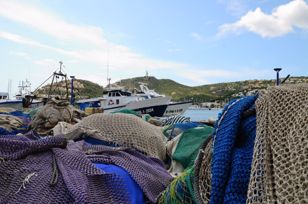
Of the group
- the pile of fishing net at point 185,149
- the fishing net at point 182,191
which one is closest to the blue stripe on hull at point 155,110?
the pile of fishing net at point 185,149

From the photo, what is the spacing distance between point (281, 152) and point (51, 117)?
14.2 feet

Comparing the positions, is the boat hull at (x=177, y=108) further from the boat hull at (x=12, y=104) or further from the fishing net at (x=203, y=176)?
the fishing net at (x=203, y=176)

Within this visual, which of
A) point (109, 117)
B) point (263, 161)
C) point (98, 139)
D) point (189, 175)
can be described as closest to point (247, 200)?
point (263, 161)

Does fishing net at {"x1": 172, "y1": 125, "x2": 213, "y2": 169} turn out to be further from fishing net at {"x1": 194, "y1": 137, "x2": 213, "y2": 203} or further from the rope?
the rope

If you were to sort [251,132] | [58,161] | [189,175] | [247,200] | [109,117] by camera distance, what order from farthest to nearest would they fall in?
1. [109,117]
2. [58,161]
3. [189,175]
4. [251,132]
5. [247,200]

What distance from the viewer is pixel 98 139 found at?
138 inches

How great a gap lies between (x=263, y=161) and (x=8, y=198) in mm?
1504

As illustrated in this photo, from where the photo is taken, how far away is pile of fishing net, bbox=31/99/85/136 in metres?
5.42

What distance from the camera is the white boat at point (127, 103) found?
27.9 metres

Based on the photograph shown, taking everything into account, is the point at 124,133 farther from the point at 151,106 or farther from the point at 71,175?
the point at 151,106

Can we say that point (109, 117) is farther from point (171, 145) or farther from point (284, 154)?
point (284, 154)

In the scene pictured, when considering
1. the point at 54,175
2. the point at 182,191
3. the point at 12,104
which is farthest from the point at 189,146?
the point at 12,104

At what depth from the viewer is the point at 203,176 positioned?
2094 millimetres

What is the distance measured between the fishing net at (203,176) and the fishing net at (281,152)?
0.38 m
